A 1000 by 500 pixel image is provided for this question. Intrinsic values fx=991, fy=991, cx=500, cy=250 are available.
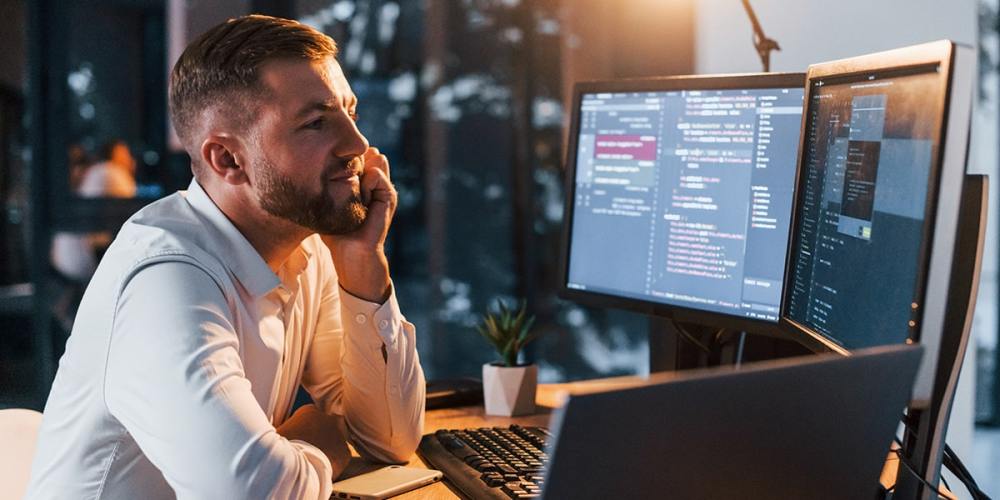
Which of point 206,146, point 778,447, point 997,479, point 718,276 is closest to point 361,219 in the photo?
point 206,146

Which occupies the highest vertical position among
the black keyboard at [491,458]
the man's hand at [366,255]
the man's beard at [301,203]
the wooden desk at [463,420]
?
the man's beard at [301,203]

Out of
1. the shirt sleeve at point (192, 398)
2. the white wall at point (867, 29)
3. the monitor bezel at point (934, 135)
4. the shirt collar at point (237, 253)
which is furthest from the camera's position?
the white wall at point (867, 29)

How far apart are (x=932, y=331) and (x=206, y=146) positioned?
101 centimetres

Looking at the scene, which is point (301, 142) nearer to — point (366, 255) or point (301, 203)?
point (301, 203)

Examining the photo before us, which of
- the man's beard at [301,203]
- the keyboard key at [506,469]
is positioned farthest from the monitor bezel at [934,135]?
the man's beard at [301,203]

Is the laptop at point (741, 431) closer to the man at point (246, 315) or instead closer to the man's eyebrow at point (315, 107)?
the man at point (246, 315)

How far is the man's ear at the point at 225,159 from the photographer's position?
1445 millimetres

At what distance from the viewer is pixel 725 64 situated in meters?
2.80

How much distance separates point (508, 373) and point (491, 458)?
1.31ft

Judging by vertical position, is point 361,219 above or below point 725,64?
below

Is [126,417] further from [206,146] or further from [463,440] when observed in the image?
[463,440]

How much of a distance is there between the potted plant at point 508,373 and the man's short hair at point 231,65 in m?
0.63

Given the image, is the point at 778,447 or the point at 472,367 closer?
the point at 778,447

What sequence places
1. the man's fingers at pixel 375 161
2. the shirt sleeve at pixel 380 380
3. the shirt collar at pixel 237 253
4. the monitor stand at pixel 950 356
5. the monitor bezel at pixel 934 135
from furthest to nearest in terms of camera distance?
the man's fingers at pixel 375 161
the shirt sleeve at pixel 380 380
the shirt collar at pixel 237 253
the monitor stand at pixel 950 356
the monitor bezel at pixel 934 135
